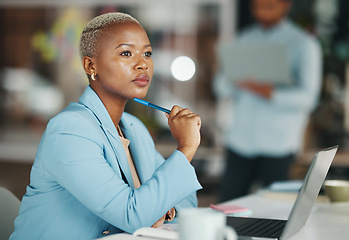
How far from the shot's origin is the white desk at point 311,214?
1.29 meters

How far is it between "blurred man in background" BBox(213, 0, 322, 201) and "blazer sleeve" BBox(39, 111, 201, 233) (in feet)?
6.02

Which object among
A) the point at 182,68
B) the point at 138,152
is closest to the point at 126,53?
the point at 138,152

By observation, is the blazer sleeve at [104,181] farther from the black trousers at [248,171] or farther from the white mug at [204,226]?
the black trousers at [248,171]

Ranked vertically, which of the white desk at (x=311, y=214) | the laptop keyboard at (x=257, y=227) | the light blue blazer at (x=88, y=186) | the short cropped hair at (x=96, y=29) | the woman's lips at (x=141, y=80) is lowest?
the white desk at (x=311, y=214)

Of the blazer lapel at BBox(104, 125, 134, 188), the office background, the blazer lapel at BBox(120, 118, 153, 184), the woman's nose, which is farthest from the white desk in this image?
the office background

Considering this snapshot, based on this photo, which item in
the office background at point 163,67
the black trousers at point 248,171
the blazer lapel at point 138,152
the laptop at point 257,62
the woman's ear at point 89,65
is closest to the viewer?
the woman's ear at point 89,65

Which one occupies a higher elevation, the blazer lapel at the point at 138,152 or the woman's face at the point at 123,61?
the woman's face at the point at 123,61

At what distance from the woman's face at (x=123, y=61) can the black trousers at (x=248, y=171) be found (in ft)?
5.92

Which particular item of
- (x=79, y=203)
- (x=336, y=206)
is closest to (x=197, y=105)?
(x=336, y=206)

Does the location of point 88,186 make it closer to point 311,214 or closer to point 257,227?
point 257,227

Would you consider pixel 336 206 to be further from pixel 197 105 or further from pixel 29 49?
pixel 29 49

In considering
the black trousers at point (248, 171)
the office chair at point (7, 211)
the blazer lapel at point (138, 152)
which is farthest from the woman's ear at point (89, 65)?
the black trousers at point (248, 171)

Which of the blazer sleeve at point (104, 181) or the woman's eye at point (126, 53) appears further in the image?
the woman's eye at point (126, 53)

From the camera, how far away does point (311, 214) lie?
1.58 metres
